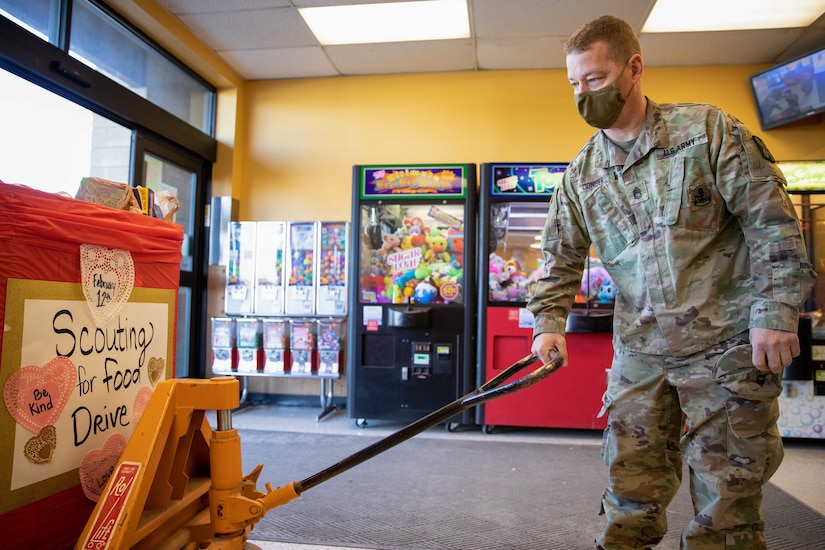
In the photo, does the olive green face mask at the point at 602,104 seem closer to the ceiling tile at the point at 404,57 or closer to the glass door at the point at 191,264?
the ceiling tile at the point at 404,57

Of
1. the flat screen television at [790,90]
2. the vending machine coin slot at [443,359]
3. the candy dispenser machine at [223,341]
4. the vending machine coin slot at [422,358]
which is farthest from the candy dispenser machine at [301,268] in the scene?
the flat screen television at [790,90]

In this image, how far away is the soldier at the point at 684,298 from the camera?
3.92 feet

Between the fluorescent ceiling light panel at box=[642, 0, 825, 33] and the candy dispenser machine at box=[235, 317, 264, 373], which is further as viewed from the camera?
the candy dispenser machine at box=[235, 317, 264, 373]

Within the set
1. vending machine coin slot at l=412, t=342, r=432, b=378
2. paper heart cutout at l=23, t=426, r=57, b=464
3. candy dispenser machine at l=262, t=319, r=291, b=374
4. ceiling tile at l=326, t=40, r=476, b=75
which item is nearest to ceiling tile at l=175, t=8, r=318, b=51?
ceiling tile at l=326, t=40, r=476, b=75

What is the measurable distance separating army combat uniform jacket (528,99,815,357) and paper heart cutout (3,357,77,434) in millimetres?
1291

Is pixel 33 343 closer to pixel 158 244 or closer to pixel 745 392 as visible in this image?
pixel 158 244

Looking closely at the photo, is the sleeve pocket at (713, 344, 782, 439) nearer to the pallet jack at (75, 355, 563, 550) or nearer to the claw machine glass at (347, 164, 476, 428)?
the pallet jack at (75, 355, 563, 550)

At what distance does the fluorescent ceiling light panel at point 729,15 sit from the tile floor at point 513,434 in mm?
3019

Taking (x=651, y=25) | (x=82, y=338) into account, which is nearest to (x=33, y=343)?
(x=82, y=338)

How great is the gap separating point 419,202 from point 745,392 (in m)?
2.82

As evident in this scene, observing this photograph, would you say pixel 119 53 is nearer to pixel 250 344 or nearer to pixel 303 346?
pixel 250 344

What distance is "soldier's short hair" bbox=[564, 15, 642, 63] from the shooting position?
4.42 feet

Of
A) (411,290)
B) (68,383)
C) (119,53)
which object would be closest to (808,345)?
(411,290)

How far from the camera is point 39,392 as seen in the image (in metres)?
1.21
